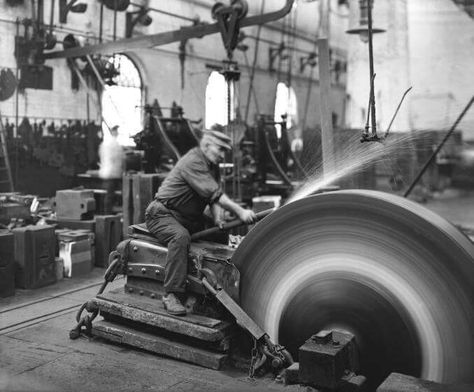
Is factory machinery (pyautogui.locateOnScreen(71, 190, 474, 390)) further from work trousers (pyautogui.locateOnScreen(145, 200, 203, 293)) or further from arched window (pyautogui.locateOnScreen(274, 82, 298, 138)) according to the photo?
arched window (pyautogui.locateOnScreen(274, 82, 298, 138))

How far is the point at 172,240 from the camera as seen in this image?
367 centimetres

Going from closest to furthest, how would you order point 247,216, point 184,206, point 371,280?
1. point 371,280
2. point 247,216
3. point 184,206

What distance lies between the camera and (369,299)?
2.92 metres

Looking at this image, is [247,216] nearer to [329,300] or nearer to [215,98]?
[329,300]

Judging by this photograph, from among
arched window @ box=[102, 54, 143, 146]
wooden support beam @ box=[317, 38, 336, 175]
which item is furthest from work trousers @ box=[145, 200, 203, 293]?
arched window @ box=[102, 54, 143, 146]

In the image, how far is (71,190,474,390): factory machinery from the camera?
2713mm

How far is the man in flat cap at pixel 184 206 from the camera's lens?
11.9 feet

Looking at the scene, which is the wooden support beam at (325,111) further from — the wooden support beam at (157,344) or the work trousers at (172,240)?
the wooden support beam at (157,344)

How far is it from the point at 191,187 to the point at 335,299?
137cm

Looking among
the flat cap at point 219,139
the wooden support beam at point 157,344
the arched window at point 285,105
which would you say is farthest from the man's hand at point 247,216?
the arched window at point 285,105

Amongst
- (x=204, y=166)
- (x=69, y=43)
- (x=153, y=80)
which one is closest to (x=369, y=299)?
(x=204, y=166)

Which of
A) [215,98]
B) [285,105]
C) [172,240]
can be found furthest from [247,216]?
[285,105]

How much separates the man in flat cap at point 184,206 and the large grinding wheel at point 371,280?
465mm

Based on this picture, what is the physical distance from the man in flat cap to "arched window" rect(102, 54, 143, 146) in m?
7.25
